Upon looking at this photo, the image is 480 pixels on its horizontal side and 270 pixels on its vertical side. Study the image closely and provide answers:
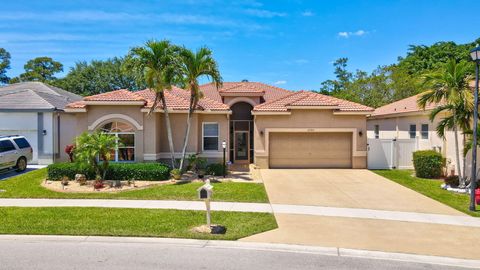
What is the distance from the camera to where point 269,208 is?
38.8 ft

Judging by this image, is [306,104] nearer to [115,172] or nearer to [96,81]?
[115,172]

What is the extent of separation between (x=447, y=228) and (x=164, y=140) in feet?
47.5

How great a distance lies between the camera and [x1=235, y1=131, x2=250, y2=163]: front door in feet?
78.6

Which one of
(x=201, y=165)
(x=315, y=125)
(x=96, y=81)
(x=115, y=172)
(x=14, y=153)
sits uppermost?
(x=96, y=81)

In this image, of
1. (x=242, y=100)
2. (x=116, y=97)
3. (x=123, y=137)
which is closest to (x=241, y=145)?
(x=242, y=100)

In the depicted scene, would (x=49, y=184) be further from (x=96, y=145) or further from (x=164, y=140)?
(x=164, y=140)

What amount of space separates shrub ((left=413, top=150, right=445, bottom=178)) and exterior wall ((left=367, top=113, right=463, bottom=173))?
41 cm

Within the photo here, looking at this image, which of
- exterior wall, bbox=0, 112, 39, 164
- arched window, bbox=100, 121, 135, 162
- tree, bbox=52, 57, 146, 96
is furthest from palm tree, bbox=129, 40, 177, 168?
tree, bbox=52, 57, 146, 96

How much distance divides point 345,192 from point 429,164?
6.27 m

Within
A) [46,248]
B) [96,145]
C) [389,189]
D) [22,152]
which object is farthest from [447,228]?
[22,152]

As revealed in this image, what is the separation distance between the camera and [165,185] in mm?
15734

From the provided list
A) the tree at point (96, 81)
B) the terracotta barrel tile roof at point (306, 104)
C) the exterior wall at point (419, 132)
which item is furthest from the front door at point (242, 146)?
the tree at point (96, 81)

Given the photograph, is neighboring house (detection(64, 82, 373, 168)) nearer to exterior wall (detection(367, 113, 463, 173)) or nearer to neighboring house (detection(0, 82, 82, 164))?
neighboring house (detection(0, 82, 82, 164))

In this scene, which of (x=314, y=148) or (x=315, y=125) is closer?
(x=315, y=125)
